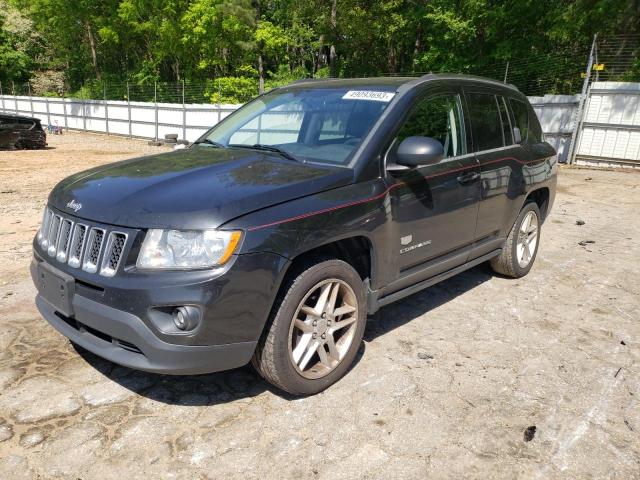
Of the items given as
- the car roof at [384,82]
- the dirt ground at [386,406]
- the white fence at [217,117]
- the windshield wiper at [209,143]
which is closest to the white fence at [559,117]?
the white fence at [217,117]

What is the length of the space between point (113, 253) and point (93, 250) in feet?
0.52

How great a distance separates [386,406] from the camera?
2.85m

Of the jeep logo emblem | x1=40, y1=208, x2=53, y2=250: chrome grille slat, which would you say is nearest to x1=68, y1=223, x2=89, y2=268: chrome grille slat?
the jeep logo emblem

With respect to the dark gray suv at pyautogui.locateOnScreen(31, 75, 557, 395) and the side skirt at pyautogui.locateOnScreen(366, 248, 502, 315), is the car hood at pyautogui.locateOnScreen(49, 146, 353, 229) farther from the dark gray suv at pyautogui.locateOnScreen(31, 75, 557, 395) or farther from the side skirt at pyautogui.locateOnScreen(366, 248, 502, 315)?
the side skirt at pyautogui.locateOnScreen(366, 248, 502, 315)

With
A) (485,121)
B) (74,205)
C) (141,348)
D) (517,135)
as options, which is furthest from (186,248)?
(517,135)

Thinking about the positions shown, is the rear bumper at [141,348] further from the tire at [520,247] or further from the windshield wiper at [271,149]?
the tire at [520,247]

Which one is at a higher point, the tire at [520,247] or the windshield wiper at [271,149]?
the windshield wiper at [271,149]

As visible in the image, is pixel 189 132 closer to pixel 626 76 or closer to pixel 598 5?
pixel 626 76

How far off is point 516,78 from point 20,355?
58.3 feet

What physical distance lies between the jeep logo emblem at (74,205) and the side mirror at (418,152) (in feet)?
6.16

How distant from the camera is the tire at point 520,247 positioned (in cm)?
473

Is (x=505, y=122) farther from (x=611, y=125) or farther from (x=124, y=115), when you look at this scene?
(x=124, y=115)

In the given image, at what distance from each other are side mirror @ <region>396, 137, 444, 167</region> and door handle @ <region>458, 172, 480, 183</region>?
70 cm

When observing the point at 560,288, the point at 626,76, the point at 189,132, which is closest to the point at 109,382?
the point at 560,288
